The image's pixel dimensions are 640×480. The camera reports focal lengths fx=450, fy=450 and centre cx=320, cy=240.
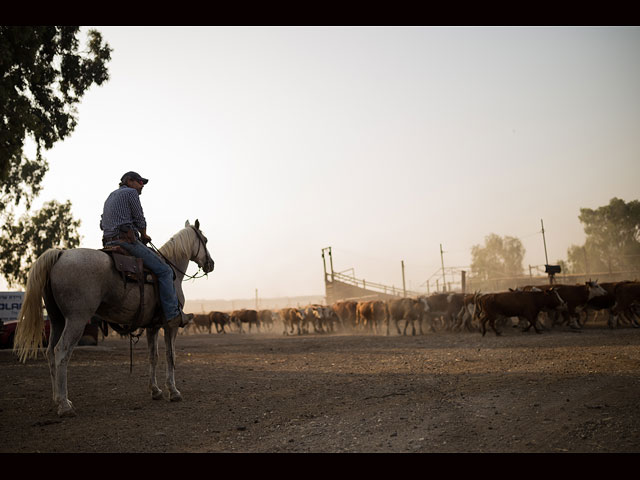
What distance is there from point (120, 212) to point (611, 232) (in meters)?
78.8

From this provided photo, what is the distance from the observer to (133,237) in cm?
672

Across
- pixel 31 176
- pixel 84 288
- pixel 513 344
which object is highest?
pixel 31 176

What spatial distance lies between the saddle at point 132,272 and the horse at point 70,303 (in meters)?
0.06

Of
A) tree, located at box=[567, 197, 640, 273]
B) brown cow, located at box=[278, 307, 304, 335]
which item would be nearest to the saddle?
brown cow, located at box=[278, 307, 304, 335]

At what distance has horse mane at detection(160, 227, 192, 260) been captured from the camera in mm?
7605

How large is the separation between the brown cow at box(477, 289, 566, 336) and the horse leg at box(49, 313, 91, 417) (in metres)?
15.0

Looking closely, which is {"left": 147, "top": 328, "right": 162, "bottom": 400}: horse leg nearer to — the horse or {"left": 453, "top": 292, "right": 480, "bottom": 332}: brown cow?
the horse

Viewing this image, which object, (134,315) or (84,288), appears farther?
(134,315)

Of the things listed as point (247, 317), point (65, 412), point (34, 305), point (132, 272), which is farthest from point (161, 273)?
point (247, 317)

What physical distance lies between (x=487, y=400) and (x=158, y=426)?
3.86m
